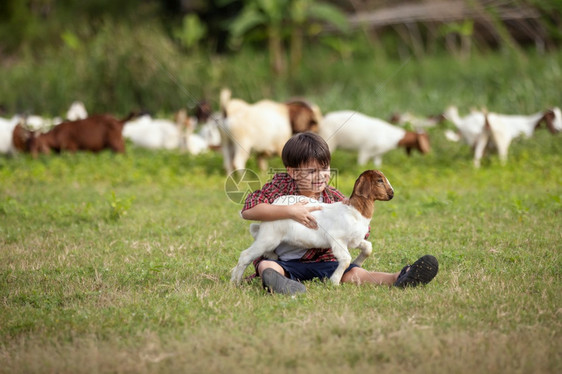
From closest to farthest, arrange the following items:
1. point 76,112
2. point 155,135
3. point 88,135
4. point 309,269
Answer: point 309,269, point 88,135, point 155,135, point 76,112

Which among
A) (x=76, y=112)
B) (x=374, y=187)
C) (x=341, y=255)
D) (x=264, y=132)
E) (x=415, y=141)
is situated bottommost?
(x=341, y=255)

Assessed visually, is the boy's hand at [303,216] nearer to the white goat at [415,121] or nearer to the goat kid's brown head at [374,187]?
the goat kid's brown head at [374,187]

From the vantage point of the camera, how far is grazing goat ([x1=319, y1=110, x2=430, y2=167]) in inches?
406

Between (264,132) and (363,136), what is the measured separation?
167 cm

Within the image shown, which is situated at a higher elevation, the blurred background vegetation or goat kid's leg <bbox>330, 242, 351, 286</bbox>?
the blurred background vegetation

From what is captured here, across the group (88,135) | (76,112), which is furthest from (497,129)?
(76,112)

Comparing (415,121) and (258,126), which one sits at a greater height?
(258,126)

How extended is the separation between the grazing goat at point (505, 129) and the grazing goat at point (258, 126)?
2.61 metres

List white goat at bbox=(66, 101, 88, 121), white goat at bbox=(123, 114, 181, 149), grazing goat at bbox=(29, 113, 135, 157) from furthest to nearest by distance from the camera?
white goat at bbox=(66, 101, 88, 121) → white goat at bbox=(123, 114, 181, 149) → grazing goat at bbox=(29, 113, 135, 157)

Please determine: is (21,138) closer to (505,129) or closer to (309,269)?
(505,129)

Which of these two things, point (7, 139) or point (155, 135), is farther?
point (155, 135)

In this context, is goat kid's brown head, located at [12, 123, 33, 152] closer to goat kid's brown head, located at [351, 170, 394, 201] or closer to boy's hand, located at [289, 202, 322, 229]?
boy's hand, located at [289, 202, 322, 229]

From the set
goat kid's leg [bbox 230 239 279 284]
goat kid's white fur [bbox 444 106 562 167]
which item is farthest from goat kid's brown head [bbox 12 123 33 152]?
goat kid's leg [bbox 230 239 279 284]

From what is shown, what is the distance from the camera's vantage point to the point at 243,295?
443cm
